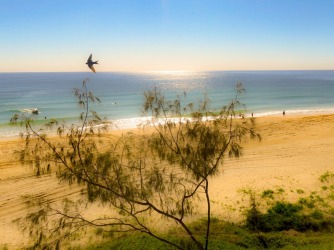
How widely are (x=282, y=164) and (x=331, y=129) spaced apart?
15873mm

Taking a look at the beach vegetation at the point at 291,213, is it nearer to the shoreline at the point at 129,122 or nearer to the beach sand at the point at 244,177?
the beach sand at the point at 244,177

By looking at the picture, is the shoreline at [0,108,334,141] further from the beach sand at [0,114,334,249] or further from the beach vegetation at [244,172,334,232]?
the beach vegetation at [244,172,334,232]

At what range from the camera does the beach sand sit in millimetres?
16969

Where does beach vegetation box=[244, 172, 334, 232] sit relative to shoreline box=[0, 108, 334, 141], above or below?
above

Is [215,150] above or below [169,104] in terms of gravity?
below

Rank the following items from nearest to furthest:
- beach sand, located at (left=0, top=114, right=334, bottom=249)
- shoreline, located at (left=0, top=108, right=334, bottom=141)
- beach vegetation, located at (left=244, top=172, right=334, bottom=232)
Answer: beach vegetation, located at (left=244, top=172, right=334, bottom=232) < beach sand, located at (left=0, top=114, right=334, bottom=249) < shoreline, located at (left=0, top=108, right=334, bottom=141)

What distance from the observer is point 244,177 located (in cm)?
2102

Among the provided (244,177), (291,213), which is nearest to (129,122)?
(244,177)

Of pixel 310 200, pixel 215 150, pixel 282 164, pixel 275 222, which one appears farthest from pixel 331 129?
pixel 215 150

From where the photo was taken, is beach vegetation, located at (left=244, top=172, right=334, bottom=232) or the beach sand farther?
the beach sand

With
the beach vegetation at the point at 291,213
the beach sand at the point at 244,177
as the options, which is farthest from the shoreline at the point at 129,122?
the beach vegetation at the point at 291,213

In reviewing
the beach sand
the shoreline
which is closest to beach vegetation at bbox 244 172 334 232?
the beach sand

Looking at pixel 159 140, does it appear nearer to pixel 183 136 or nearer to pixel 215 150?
pixel 183 136

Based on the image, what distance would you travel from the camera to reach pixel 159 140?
30.6 feet
